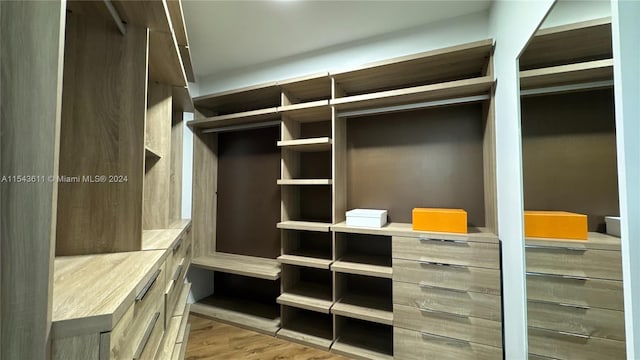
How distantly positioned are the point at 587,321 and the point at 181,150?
2.76 metres

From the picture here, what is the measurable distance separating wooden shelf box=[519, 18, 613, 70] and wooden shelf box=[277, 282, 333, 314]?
1.81 m

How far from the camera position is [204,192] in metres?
2.58

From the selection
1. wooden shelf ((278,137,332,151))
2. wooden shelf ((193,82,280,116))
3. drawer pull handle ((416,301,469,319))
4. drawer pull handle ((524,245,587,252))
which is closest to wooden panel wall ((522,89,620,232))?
drawer pull handle ((524,245,587,252))

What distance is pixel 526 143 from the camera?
1054 millimetres

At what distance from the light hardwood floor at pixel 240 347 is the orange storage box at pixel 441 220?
112 cm

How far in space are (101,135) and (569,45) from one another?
172cm

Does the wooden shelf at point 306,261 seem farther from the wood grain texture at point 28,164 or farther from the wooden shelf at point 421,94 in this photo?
the wood grain texture at point 28,164

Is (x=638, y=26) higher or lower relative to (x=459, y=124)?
lower

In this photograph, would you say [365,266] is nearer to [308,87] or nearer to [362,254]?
[362,254]

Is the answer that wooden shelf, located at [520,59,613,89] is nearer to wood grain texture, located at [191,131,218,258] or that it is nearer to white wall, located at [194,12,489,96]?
white wall, located at [194,12,489,96]

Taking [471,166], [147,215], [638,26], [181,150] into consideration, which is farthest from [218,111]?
[638,26]

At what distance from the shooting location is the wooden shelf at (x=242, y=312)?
2084 mm

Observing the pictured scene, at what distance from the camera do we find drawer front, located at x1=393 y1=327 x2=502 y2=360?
1.40 meters

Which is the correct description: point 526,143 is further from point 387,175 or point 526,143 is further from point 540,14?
point 387,175
